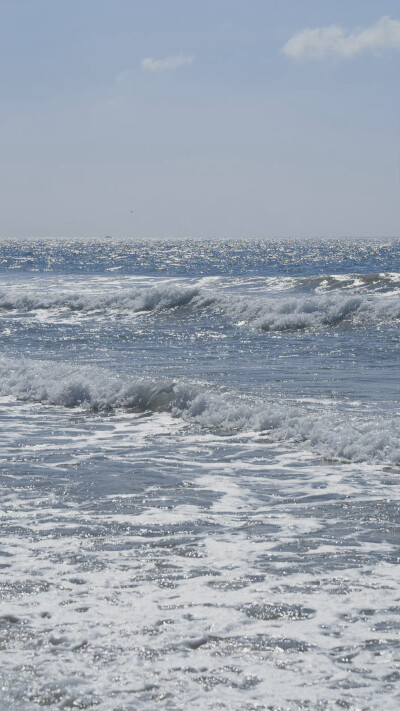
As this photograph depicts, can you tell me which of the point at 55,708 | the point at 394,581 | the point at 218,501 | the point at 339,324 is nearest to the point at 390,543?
the point at 394,581

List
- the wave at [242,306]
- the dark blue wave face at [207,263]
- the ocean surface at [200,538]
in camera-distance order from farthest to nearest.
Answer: the dark blue wave face at [207,263] → the wave at [242,306] → the ocean surface at [200,538]

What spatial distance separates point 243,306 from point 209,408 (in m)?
20.6

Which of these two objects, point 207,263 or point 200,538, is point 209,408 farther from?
point 207,263

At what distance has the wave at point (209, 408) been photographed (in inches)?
407

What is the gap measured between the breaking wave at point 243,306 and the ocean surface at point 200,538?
1169 cm

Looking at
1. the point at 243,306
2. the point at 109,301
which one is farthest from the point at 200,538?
the point at 109,301

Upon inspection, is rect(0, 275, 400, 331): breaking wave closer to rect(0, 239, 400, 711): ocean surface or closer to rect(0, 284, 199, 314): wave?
rect(0, 284, 199, 314): wave

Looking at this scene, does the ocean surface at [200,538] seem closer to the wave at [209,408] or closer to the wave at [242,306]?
the wave at [209,408]

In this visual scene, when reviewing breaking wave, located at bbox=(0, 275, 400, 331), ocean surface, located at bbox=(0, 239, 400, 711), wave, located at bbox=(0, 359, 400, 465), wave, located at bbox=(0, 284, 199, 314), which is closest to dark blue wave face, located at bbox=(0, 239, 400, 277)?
wave, located at bbox=(0, 284, 199, 314)

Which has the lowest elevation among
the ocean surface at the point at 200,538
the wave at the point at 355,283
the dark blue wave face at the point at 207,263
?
the ocean surface at the point at 200,538

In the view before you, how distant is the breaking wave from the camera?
2984 centimetres

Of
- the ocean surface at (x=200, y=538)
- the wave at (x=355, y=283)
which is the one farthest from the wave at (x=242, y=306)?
the ocean surface at (x=200, y=538)

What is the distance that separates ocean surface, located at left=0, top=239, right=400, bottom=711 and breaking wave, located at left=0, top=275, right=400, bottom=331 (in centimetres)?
1169

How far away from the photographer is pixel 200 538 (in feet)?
23.3
